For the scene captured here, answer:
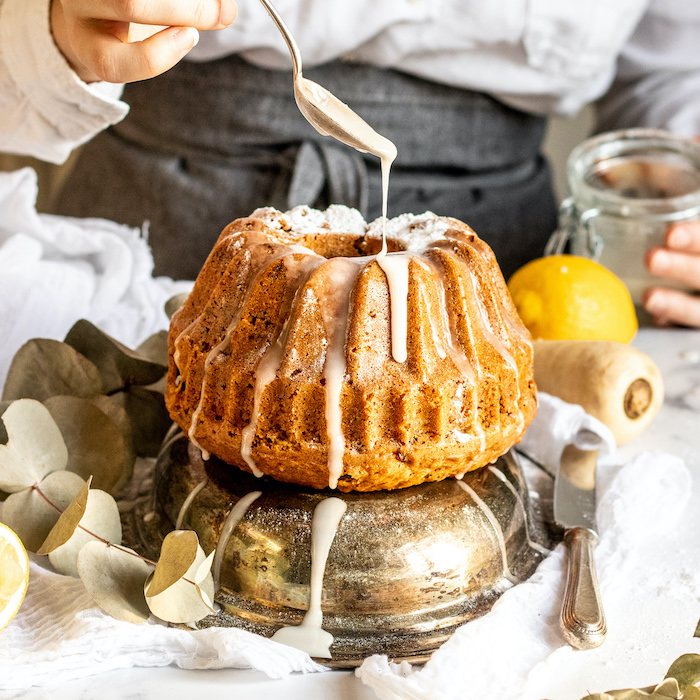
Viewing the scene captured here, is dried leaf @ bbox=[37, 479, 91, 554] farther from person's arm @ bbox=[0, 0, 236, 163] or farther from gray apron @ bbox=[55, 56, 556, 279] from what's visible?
gray apron @ bbox=[55, 56, 556, 279]

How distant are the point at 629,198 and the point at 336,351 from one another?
740 mm

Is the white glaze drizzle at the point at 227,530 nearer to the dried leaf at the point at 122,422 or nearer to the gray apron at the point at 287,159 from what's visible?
the dried leaf at the point at 122,422

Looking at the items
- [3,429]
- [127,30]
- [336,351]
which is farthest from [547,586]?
[127,30]

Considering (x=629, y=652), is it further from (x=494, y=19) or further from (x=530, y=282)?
(x=494, y=19)

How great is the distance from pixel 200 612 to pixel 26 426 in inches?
8.5

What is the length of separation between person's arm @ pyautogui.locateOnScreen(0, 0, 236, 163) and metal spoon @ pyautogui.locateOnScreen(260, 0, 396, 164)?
2.5 inches

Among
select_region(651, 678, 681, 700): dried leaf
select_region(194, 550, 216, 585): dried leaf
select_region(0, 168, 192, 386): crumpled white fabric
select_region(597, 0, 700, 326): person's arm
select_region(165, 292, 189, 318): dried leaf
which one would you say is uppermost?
select_region(597, 0, 700, 326): person's arm

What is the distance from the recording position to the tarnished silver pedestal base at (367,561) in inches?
23.9

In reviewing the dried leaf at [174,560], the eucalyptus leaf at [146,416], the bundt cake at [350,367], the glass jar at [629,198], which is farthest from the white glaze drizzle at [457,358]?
the glass jar at [629,198]

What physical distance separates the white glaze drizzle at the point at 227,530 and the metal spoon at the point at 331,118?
0.94ft

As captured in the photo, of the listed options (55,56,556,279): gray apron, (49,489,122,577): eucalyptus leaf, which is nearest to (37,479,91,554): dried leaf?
(49,489,122,577): eucalyptus leaf

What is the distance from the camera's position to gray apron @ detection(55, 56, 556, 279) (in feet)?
4.18

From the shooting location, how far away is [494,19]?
47.3 inches

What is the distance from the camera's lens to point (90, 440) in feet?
2.40
